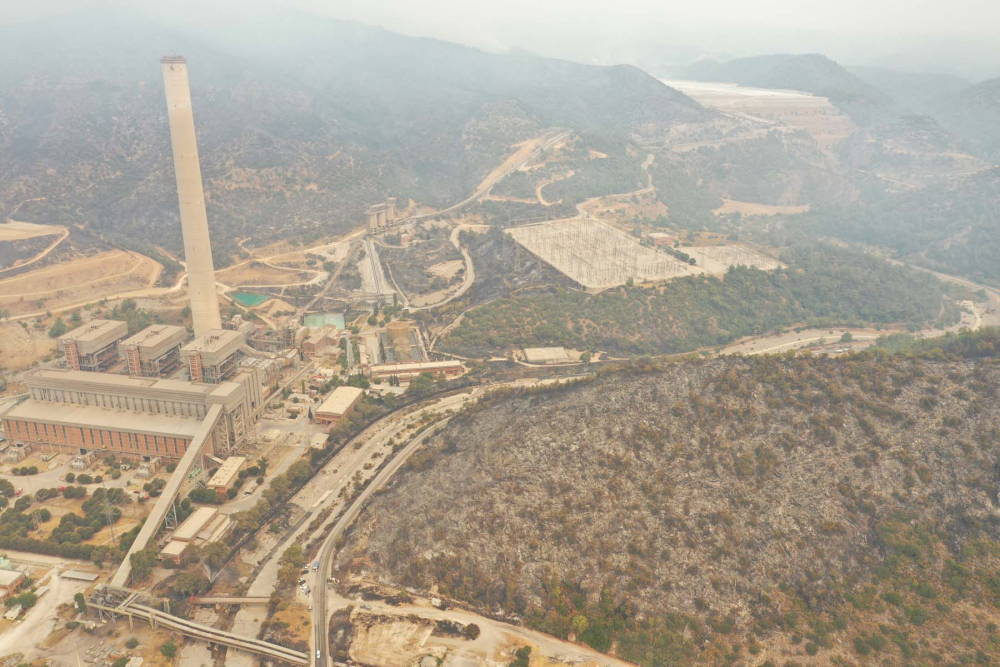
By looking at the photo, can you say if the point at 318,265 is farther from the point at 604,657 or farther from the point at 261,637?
the point at 604,657

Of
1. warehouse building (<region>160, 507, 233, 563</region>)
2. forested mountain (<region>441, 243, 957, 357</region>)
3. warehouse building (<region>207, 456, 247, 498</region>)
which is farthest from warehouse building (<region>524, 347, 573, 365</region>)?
warehouse building (<region>160, 507, 233, 563</region>)

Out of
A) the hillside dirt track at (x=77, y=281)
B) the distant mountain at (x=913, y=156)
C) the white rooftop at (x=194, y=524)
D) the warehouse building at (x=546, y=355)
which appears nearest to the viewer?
the white rooftop at (x=194, y=524)

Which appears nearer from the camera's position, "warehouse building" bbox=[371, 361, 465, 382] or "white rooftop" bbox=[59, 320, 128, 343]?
"white rooftop" bbox=[59, 320, 128, 343]

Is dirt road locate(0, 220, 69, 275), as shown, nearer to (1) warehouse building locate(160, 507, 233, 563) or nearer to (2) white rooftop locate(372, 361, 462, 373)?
(2) white rooftop locate(372, 361, 462, 373)

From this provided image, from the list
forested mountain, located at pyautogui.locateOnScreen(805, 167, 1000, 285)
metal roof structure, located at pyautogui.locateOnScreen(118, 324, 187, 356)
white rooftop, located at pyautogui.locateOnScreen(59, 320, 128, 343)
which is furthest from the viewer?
forested mountain, located at pyautogui.locateOnScreen(805, 167, 1000, 285)

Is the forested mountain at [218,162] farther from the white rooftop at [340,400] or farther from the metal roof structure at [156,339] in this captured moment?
the white rooftop at [340,400]

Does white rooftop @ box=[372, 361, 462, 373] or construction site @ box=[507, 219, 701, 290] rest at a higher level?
construction site @ box=[507, 219, 701, 290]

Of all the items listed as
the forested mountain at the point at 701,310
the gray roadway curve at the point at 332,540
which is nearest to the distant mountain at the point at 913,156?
the forested mountain at the point at 701,310
